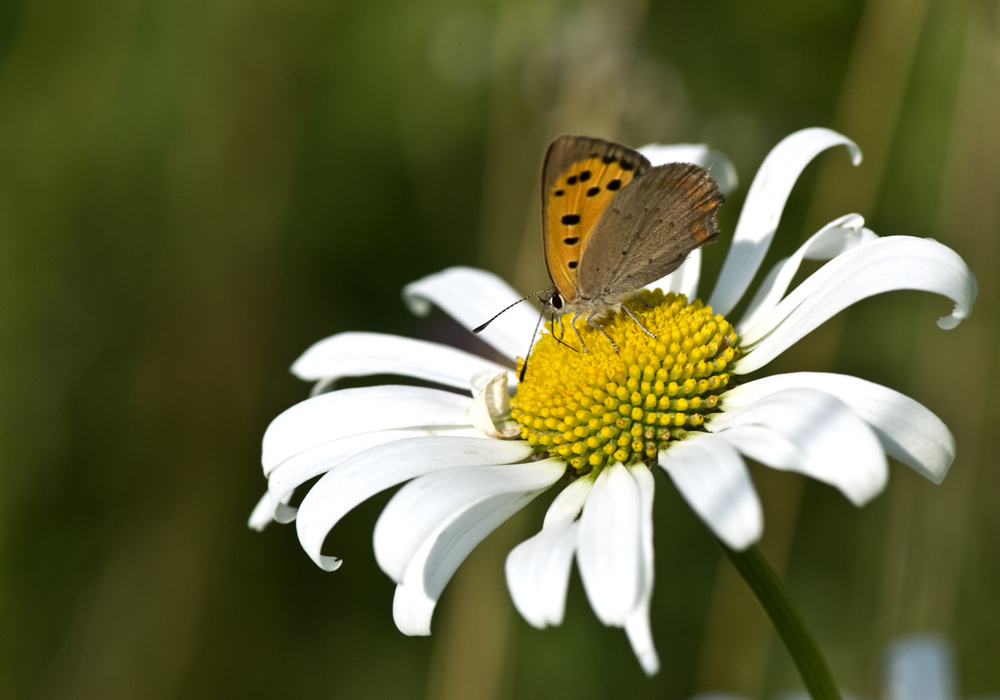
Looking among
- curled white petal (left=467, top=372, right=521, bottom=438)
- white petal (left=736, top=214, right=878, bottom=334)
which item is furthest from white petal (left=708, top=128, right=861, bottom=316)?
curled white petal (left=467, top=372, right=521, bottom=438)

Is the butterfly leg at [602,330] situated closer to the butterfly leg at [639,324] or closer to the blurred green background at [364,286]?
the butterfly leg at [639,324]

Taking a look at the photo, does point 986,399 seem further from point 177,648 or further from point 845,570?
point 177,648

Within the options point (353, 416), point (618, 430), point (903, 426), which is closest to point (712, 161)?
point (618, 430)

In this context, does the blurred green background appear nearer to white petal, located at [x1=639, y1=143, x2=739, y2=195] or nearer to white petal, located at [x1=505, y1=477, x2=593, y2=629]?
white petal, located at [x1=639, y1=143, x2=739, y2=195]

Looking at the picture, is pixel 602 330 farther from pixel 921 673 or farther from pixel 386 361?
pixel 921 673

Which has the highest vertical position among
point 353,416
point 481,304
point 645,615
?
point 481,304

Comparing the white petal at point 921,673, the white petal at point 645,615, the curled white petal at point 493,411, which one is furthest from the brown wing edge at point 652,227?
the white petal at point 921,673
